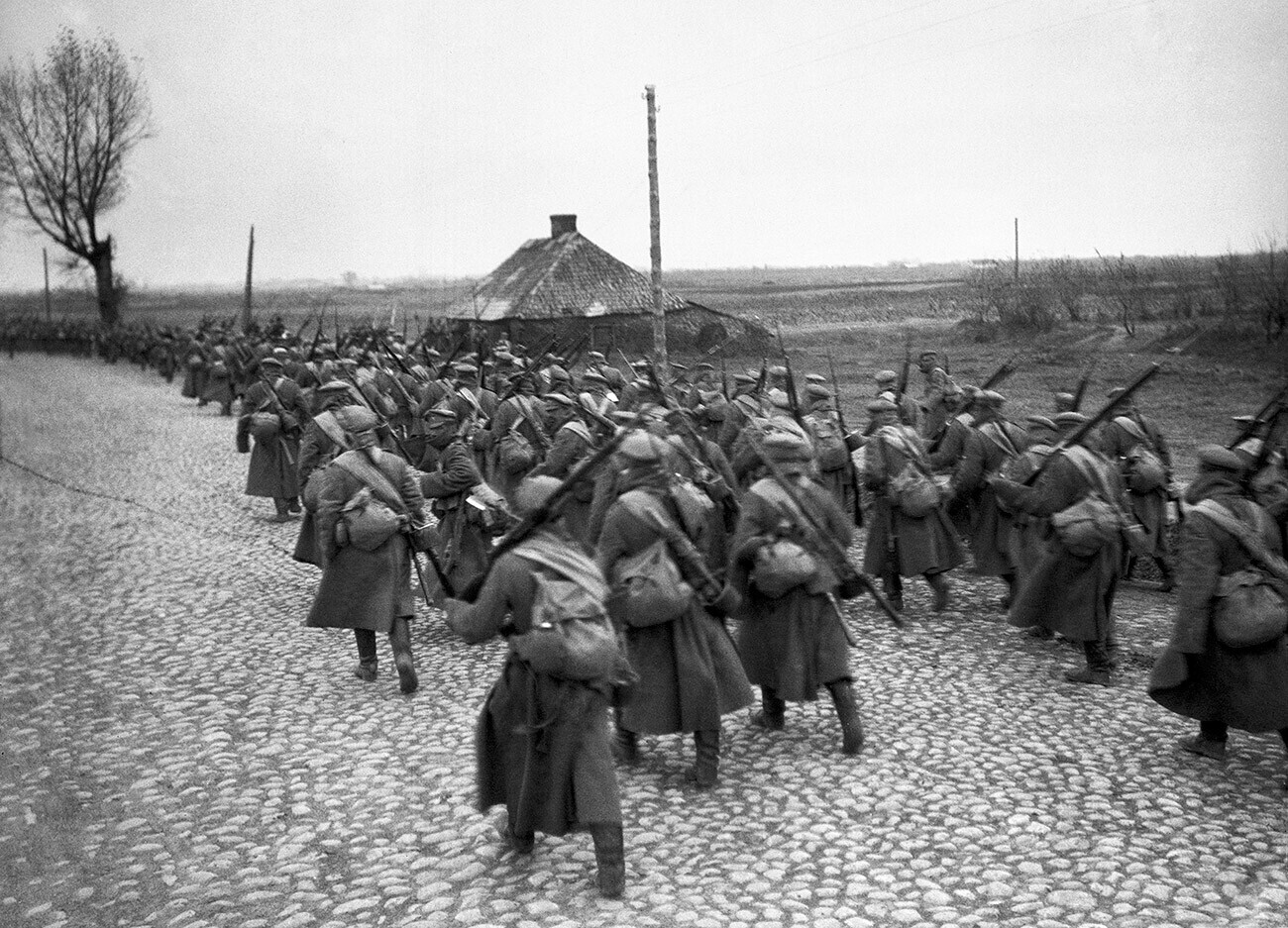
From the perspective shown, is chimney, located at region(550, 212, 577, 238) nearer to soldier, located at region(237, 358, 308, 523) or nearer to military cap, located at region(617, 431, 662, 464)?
soldier, located at region(237, 358, 308, 523)

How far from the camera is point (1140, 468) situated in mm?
10641

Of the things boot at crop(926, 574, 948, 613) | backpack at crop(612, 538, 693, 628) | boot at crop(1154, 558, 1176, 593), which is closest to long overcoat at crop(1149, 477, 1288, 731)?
backpack at crop(612, 538, 693, 628)

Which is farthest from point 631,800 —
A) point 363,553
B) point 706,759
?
point 363,553

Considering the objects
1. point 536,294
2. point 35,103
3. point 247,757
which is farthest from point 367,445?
point 536,294

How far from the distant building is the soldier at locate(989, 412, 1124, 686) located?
24.0 m

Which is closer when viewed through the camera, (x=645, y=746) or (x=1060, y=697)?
(x=645, y=746)

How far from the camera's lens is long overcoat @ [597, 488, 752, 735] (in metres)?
6.48

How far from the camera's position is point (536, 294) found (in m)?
33.3

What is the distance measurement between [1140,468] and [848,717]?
490 cm

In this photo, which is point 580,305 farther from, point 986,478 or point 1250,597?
point 1250,597

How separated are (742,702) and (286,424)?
383 inches

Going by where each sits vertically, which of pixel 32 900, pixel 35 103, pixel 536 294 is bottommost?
pixel 32 900

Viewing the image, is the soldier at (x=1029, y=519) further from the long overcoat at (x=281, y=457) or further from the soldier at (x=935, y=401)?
the long overcoat at (x=281, y=457)

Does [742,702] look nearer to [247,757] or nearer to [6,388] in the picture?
[247,757]
